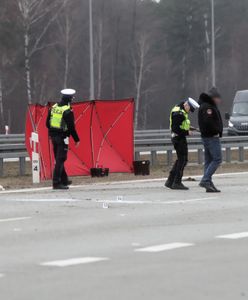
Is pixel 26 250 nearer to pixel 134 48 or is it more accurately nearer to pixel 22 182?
pixel 22 182

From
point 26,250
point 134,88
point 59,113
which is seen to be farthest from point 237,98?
point 134,88

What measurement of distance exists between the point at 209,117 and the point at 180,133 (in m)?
0.93

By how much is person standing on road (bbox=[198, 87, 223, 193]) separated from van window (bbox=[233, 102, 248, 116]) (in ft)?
67.2

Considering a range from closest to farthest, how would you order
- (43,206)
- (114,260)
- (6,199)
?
(114,260) < (43,206) < (6,199)

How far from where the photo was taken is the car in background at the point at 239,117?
3409cm

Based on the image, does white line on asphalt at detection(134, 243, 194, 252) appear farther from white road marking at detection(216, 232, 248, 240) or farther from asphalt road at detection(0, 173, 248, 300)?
white road marking at detection(216, 232, 248, 240)

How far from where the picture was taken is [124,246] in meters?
9.19

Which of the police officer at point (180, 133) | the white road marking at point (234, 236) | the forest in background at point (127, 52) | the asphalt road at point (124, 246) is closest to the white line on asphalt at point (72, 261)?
the asphalt road at point (124, 246)

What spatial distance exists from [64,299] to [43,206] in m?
6.47

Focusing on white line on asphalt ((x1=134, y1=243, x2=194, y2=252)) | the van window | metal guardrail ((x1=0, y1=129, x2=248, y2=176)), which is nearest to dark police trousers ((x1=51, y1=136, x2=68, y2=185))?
metal guardrail ((x1=0, y1=129, x2=248, y2=176))

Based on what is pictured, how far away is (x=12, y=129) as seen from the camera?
200ft

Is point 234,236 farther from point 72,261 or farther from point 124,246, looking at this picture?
point 72,261

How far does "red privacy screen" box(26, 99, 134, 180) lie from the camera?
1955 centimetres

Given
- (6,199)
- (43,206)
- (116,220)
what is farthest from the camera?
(6,199)
